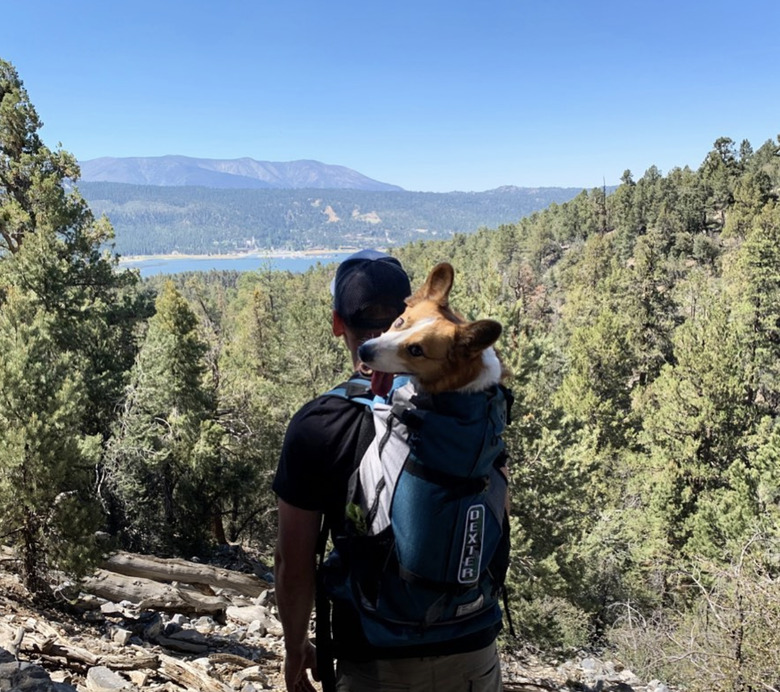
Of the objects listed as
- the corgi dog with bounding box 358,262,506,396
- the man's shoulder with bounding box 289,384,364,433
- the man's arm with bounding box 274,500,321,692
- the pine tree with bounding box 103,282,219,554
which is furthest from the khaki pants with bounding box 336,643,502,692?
the pine tree with bounding box 103,282,219,554

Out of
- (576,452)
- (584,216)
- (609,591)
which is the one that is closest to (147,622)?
(576,452)

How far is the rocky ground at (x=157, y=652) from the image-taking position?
547 centimetres

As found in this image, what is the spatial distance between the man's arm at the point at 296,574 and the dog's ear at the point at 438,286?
2.92 feet

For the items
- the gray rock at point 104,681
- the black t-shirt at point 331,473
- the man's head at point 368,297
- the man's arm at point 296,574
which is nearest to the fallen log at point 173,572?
the gray rock at point 104,681

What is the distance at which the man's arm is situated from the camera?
2.01 m

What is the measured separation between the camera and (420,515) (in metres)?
1.75

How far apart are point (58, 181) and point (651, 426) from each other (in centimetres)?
2396

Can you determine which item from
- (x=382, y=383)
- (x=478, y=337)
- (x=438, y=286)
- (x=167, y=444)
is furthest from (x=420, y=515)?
(x=167, y=444)

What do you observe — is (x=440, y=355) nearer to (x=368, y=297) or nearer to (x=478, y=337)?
(x=478, y=337)

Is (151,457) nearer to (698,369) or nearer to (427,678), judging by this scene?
(427,678)

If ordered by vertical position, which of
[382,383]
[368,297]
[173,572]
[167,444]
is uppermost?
[368,297]

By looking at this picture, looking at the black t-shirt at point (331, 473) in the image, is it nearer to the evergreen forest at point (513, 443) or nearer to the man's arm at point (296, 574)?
the man's arm at point (296, 574)

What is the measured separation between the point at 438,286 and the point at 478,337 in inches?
14.6

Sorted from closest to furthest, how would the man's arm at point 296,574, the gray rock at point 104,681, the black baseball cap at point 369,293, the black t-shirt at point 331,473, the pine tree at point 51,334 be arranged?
the black t-shirt at point 331,473 < the man's arm at point 296,574 < the black baseball cap at point 369,293 < the gray rock at point 104,681 < the pine tree at point 51,334
